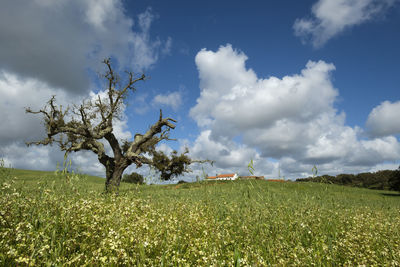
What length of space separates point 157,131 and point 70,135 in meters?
8.18

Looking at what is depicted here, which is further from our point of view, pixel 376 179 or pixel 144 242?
pixel 376 179

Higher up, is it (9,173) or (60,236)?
(9,173)

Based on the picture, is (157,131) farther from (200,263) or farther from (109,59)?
(200,263)

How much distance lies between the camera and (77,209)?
4340mm

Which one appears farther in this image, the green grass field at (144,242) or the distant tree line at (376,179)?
the distant tree line at (376,179)

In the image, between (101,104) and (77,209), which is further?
(101,104)

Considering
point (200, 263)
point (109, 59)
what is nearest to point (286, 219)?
point (200, 263)

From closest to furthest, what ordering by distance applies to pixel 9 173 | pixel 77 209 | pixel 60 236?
pixel 60 236 → pixel 77 209 → pixel 9 173

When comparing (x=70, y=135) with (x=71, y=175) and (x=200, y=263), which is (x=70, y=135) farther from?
(x=200, y=263)

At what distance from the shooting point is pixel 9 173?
22.7 ft

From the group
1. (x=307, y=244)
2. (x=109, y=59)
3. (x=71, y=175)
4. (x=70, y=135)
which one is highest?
(x=109, y=59)

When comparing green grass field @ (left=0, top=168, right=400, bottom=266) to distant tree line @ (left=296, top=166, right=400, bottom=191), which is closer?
green grass field @ (left=0, top=168, right=400, bottom=266)

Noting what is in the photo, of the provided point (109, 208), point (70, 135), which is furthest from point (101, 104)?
point (109, 208)

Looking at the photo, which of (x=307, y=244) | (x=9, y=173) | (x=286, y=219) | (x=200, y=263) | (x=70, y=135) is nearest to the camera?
(x=200, y=263)
